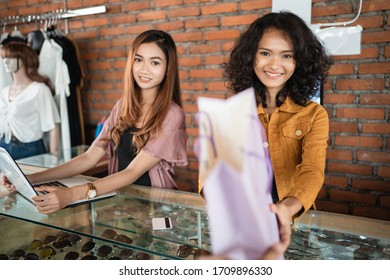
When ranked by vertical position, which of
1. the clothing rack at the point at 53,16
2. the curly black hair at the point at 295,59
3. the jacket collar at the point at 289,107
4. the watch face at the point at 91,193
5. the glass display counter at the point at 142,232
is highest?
the clothing rack at the point at 53,16

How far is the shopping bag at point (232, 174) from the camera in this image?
404mm

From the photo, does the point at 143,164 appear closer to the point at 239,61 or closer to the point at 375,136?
the point at 239,61

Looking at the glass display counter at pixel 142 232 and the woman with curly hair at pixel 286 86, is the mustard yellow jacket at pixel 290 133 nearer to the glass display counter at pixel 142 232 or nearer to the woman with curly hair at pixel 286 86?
the woman with curly hair at pixel 286 86

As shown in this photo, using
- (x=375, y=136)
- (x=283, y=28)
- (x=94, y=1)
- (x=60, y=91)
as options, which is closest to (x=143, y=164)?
(x=283, y=28)

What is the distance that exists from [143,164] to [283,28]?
0.64 metres

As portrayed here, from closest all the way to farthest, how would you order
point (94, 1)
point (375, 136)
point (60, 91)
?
point (375, 136) → point (60, 91) → point (94, 1)

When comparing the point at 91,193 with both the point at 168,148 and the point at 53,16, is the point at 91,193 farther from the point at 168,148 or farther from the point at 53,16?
the point at 53,16

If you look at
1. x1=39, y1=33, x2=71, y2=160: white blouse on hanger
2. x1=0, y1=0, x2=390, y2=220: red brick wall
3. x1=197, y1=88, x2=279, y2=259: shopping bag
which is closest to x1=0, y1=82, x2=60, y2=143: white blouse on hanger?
x1=39, y1=33, x2=71, y2=160: white blouse on hanger

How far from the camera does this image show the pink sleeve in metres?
1.35

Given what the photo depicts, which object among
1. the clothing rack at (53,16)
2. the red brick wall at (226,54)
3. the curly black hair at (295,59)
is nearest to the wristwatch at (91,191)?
the curly black hair at (295,59)

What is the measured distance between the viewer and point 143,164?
52.9 inches

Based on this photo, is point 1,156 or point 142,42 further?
point 142,42

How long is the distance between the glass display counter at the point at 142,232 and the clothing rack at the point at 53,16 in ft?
6.13
